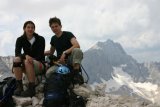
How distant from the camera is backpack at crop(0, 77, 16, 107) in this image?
1219cm

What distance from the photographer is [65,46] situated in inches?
530

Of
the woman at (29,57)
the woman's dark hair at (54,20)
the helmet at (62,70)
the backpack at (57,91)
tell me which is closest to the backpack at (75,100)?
the backpack at (57,91)

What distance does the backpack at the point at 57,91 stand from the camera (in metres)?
11.7

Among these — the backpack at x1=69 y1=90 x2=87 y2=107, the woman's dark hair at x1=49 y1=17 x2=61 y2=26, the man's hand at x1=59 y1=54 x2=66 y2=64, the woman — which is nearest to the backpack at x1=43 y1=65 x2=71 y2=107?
the backpack at x1=69 y1=90 x2=87 y2=107

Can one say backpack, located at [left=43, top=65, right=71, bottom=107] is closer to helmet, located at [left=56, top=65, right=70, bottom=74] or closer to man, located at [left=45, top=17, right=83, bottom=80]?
helmet, located at [left=56, top=65, right=70, bottom=74]

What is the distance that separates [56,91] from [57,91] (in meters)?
0.03

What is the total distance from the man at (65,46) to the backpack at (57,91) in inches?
32.2

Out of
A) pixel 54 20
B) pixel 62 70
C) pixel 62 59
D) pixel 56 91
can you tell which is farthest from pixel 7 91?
pixel 54 20

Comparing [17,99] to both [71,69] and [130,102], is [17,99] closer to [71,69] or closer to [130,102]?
[71,69]

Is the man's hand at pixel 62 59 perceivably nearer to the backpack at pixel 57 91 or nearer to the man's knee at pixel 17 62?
the backpack at pixel 57 91

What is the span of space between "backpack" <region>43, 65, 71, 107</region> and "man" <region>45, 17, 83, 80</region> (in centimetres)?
82

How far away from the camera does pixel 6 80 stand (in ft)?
41.9

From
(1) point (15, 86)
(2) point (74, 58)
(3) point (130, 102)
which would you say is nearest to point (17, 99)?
(1) point (15, 86)

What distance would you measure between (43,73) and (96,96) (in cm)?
212
